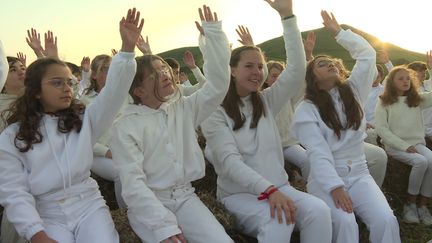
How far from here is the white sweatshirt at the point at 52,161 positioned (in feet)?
11.4

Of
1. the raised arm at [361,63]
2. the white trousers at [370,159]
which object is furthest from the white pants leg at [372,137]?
the raised arm at [361,63]

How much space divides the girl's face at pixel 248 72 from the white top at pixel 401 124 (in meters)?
3.00

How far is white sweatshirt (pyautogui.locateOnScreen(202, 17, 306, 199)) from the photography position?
4391 mm

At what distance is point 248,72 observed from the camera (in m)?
4.55

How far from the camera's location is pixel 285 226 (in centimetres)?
379

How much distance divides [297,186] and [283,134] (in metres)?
0.97

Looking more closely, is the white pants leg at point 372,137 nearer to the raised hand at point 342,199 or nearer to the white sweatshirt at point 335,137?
the white sweatshirt at point 335,137

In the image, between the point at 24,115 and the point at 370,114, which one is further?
the point at 370,114

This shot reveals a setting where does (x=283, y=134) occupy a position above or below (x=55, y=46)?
below

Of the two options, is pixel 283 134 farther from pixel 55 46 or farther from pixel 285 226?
pixel 55 46

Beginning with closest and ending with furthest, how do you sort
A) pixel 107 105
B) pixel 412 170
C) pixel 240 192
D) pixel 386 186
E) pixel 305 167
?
1. pixel 107 105
2. pixel 240 192
3. pixel 305 167
4. pixel 412 170
5. pixel 386 186

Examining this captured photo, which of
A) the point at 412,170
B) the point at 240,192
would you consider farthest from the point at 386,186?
the point at 240,192

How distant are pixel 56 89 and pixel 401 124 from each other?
5.00 meters

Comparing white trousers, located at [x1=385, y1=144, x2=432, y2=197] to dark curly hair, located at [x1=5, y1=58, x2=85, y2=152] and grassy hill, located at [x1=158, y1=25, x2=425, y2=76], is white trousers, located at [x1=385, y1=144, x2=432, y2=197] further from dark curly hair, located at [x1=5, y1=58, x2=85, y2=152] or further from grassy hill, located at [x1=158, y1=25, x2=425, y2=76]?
grassy hill, located at [x1=158, y1=25, x2=425, y2=76]
